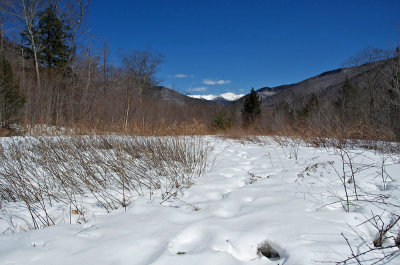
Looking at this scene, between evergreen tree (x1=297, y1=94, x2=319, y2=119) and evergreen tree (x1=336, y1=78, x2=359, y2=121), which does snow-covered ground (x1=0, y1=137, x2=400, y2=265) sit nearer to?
evergreen tree (x1=336, y1=78, x2=359, y2=121)

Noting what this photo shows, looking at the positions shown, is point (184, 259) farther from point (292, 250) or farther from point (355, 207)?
point (355, 207)

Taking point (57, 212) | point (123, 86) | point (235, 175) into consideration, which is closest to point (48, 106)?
point (123, 86)

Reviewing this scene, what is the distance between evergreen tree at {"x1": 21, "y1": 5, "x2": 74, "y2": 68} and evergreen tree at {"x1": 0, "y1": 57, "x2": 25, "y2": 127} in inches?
278

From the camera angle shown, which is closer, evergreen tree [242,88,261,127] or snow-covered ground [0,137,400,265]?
snow-covered ground [0,137,400,265]

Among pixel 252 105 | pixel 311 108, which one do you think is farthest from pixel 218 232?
pixel 311 108

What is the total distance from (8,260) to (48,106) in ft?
32.2

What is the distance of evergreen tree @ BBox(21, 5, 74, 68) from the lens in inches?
552

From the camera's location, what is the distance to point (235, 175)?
8.98 ft

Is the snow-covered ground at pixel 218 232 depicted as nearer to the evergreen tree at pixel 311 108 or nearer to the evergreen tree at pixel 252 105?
the evergreen tree at pixel 311 108

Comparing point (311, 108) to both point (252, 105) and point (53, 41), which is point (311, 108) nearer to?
point (252, 105)

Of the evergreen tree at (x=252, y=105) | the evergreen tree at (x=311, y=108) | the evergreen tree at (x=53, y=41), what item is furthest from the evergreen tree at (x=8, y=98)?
the evergreen tree at (x=311, y=108)

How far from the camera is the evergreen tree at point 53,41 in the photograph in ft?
46.0

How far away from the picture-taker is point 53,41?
1457 cm

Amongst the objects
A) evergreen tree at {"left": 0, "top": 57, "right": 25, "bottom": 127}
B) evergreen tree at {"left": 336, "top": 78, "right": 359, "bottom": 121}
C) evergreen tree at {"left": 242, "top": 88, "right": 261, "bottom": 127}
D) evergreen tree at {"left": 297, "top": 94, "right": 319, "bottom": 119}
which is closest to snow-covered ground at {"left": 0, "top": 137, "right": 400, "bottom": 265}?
evergreen tree at {"left": 0, "top": 57, "right": 25, "bottom": 127}
